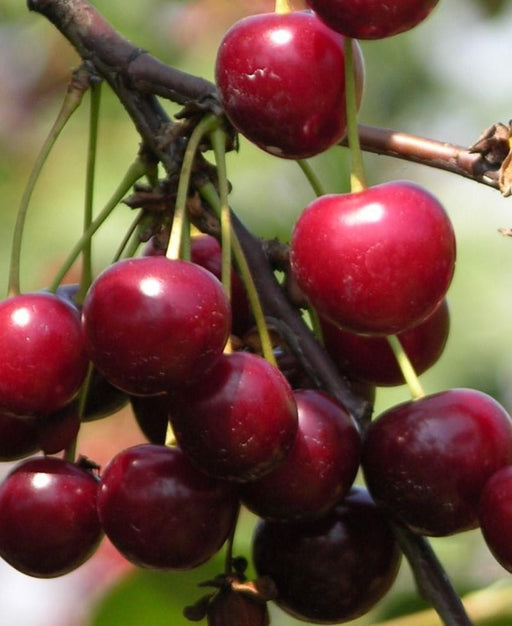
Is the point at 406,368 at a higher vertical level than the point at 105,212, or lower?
lower

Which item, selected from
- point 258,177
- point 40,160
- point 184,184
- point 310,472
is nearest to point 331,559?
point 310,472

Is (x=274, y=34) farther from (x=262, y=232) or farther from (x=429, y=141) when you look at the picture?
(x=262, y=232)

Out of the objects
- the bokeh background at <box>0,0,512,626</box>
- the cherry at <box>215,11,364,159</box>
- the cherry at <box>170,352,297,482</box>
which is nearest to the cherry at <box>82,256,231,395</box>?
the cherry at <box>170,352,297,482</box>

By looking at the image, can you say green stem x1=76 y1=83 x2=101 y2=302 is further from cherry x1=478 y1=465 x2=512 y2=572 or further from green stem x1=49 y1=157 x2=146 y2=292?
cherry x1=478 y1=465 x2=512 y2=572

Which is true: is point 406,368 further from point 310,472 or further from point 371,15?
point 371,15

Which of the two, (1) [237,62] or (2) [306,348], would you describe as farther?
(2) [306,348]

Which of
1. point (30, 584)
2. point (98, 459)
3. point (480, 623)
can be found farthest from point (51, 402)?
point (30, 584)
